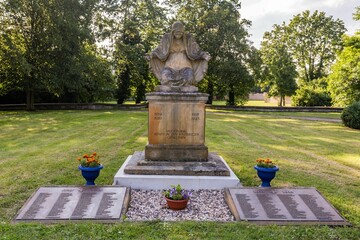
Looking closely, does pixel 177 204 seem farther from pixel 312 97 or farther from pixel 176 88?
pixel 312 97

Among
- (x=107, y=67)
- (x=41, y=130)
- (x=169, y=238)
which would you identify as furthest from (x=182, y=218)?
(x=107, y=67)

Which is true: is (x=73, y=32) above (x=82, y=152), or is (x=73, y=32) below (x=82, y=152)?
above

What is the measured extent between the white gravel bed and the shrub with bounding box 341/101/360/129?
14608 millimetres

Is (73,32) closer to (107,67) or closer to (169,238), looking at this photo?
(107,67)

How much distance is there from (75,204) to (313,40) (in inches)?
1733

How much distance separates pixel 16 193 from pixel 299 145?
379 inches

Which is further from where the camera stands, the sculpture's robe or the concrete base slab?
the sculpture's robe

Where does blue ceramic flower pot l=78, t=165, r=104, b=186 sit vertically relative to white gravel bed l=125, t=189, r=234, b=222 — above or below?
above

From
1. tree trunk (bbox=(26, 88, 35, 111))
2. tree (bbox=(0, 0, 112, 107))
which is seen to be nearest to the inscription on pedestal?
tree (bbox=(0, 0, 112, 107))

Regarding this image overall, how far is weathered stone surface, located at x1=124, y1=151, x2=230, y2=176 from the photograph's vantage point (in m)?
6.55

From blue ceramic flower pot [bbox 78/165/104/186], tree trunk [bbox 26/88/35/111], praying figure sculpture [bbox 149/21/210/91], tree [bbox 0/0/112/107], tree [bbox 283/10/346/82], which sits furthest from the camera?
tree [bbox 283/10/346/82]

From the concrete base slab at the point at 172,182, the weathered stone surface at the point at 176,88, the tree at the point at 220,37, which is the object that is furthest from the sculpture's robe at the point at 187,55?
the tree at the point at 220,37

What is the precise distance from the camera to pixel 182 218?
496 cm

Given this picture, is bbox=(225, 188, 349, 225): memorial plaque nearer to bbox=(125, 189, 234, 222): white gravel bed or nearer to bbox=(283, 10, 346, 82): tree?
bbox=(125, 189, 234, 222): white gravel bed
